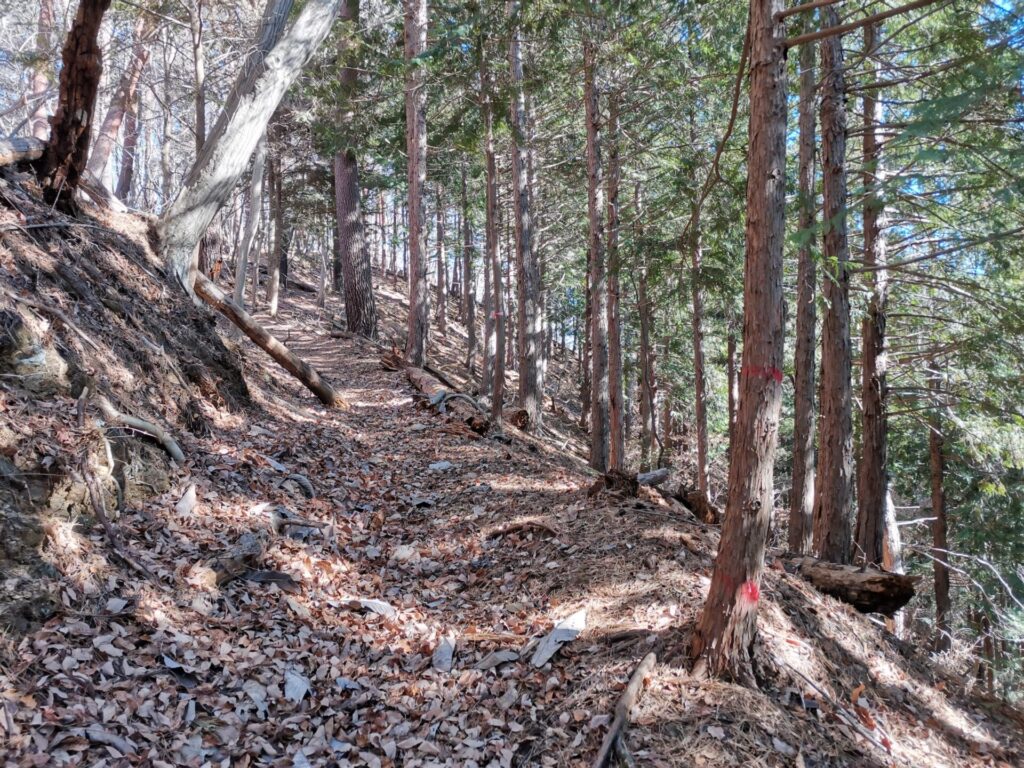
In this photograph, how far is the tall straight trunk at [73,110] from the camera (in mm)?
5715

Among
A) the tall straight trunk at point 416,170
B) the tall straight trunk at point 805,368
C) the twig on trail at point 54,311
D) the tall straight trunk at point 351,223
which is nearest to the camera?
the twig on trail at point 54,311

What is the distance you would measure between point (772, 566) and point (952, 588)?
57.2 feet

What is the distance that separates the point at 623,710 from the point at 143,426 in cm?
408

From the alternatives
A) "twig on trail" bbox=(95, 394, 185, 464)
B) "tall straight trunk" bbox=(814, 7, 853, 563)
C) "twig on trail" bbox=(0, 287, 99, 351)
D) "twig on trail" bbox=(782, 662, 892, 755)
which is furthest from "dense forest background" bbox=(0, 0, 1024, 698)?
"twig on trail" bbox=(95, 394, 185, 464)

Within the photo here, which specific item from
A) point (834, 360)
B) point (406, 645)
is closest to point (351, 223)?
point (834, 360)

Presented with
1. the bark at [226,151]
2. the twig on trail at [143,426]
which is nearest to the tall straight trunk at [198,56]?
the bark at [226,151]

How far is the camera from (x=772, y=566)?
5.43 m

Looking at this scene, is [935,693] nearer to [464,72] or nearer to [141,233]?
[464,72]

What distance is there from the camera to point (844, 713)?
385 centimetres

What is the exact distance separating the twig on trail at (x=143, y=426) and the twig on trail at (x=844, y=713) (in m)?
4.74

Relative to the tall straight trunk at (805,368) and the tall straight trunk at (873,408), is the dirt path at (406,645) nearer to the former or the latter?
the tall straight trunk at (805,368)

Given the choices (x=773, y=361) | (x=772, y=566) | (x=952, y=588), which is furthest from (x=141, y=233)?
(x=952, y=588)

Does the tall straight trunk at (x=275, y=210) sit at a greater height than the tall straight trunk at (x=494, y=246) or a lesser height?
greater

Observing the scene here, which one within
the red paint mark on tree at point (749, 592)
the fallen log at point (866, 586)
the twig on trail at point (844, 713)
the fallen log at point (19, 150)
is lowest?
the twig on trail at point (844, 713)
